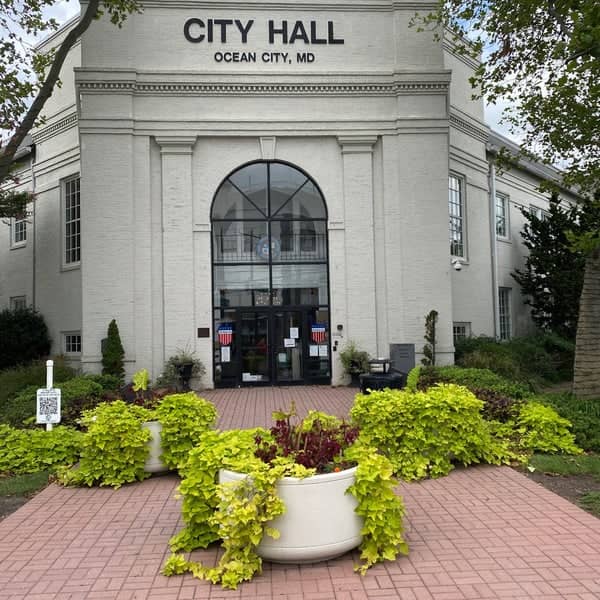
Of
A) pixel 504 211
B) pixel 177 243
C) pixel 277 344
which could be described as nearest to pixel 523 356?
pixel 277 344

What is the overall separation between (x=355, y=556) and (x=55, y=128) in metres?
20.5

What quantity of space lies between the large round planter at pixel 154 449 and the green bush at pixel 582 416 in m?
5.93

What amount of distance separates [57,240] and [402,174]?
12132 millimetres

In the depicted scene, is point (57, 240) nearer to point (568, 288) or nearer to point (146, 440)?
point (146, 440)

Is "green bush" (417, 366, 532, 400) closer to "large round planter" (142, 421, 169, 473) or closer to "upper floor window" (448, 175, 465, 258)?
"large round planter" (142, 421, 169, 473)

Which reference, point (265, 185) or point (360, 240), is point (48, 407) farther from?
point (360, 240)

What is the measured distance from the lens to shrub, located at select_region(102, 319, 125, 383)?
16.1 metres

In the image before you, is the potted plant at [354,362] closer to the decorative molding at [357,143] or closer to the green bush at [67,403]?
the decorative molding at [357,143]

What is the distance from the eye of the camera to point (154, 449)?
7.50 m

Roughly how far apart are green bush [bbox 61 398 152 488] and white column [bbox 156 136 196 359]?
381 inches

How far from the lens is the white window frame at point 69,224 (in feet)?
66.7

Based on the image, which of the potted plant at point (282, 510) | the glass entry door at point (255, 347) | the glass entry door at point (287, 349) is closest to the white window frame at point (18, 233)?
the glass entry door at point (255, 347)

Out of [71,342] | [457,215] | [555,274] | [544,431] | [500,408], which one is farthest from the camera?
[457,215]

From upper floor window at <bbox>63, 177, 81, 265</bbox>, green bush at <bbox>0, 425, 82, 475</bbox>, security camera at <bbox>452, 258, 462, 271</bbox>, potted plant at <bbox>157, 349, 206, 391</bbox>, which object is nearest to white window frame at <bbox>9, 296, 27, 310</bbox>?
upper floor window at <bbox>63, 177, 81, 265</bbox>
